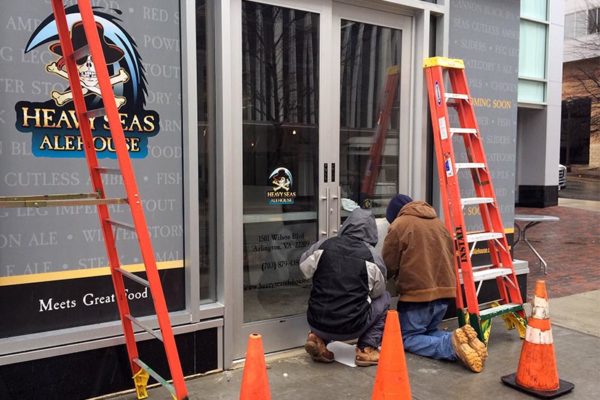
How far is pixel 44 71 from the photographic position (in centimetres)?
345

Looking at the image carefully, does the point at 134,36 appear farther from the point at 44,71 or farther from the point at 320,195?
the point at 320,195

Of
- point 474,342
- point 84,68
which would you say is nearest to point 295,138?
point 84,68

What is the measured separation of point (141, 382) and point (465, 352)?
228 cm

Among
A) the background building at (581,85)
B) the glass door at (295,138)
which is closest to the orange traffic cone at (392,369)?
the glass door at (295,138)

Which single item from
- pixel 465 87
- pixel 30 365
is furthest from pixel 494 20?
pixel 30 365

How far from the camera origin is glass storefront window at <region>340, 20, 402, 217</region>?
16.4 ft

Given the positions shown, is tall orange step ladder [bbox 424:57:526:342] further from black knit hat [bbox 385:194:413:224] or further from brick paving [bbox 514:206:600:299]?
brick paving [bbox 514:206:600:299]

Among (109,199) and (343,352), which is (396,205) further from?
(109,199)

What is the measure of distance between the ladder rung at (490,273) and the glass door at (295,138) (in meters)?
1.20

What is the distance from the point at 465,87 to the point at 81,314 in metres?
3.53

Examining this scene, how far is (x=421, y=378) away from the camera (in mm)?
4195

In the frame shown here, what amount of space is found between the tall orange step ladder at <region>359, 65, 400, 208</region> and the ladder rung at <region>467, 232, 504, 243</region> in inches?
36.9

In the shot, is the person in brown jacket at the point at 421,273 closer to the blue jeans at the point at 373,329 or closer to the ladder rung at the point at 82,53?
the blue jeans at the point at 373,329

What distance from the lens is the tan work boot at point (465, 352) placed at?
168 inches
